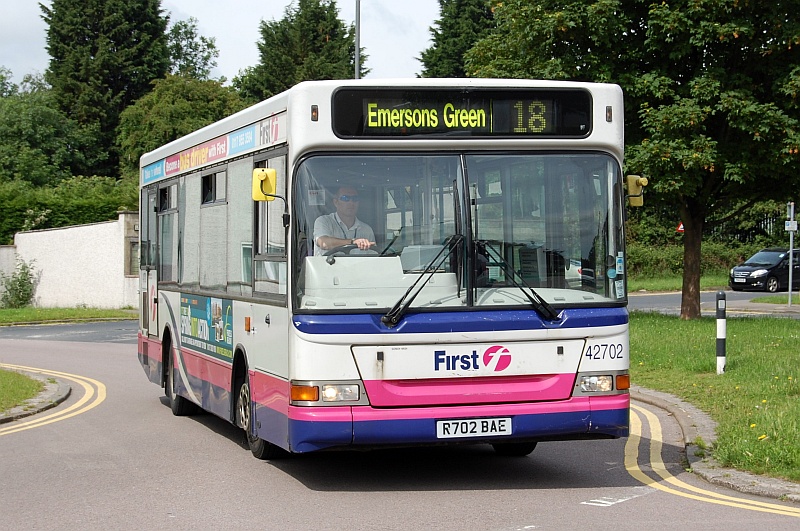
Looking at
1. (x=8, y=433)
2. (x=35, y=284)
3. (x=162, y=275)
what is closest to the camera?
(x=8, y=433)

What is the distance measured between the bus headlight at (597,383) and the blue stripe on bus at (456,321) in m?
0.39

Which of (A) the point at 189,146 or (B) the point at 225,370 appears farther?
(A) the point at 189,146

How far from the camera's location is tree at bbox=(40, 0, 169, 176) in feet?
251

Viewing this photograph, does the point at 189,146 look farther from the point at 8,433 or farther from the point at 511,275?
the point at 511,275

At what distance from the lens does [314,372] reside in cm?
918

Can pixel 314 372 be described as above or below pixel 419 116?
below

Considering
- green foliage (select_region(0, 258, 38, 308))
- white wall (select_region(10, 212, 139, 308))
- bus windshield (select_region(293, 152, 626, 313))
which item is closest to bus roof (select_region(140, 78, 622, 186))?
bus windshield (select_region(293, 152, 626, 313))

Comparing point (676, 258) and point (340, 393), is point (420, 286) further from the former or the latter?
point (676, 258)

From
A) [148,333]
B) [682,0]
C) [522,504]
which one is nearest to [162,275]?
[148,333]

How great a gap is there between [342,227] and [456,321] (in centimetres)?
107

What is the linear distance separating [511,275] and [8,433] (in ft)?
21.4

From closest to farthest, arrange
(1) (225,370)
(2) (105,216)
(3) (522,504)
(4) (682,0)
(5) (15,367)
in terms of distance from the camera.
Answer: (3) (522,504), (1) (225,370), (5) (15,367), (4) (682,0), (2) (105,216)

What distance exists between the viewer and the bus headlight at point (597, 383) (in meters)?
9.60

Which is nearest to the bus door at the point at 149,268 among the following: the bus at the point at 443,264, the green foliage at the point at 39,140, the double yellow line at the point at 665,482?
the bus at the point at 443,264
